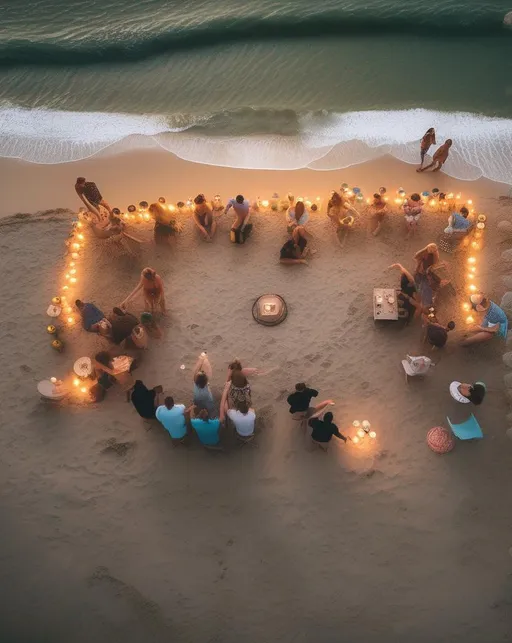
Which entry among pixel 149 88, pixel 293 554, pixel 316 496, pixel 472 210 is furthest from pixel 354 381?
pixel 149 88

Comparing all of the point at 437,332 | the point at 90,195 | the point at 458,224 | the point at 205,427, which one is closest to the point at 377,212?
the point at 458,224

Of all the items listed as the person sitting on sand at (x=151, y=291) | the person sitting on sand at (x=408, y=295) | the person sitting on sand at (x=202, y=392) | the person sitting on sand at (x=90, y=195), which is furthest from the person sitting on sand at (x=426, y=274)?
the person sitting on sand at (x=90, y=195)

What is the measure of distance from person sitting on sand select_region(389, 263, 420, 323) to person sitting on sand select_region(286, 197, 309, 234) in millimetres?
2040

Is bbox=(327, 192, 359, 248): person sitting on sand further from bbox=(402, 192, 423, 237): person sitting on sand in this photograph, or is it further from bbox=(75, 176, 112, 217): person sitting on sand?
bbox=(75, 176, 112, 217): person sitting on sand

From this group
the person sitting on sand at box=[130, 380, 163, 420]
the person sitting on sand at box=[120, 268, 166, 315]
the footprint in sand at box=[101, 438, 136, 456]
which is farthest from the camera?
the person sitting on sand at box=[120, 268, 166, 315]

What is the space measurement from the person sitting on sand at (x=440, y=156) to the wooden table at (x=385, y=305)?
12.1 feet

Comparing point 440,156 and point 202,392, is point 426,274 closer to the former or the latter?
point 440,156

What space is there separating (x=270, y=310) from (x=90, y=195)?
4.11 meters

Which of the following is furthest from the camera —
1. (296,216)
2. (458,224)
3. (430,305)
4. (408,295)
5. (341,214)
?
(341,214)

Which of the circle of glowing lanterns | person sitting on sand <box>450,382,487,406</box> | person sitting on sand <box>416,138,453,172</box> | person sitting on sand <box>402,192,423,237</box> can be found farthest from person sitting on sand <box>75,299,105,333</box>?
person sitting on sand <box>416,138,453,172</box>

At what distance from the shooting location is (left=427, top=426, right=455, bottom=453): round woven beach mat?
7.20 m

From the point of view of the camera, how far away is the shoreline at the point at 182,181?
34.0 feet

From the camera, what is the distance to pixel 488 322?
7824mm

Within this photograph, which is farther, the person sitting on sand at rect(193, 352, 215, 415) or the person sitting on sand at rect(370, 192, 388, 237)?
the person sitting on sand at rect(370, 192, 388, 237)
